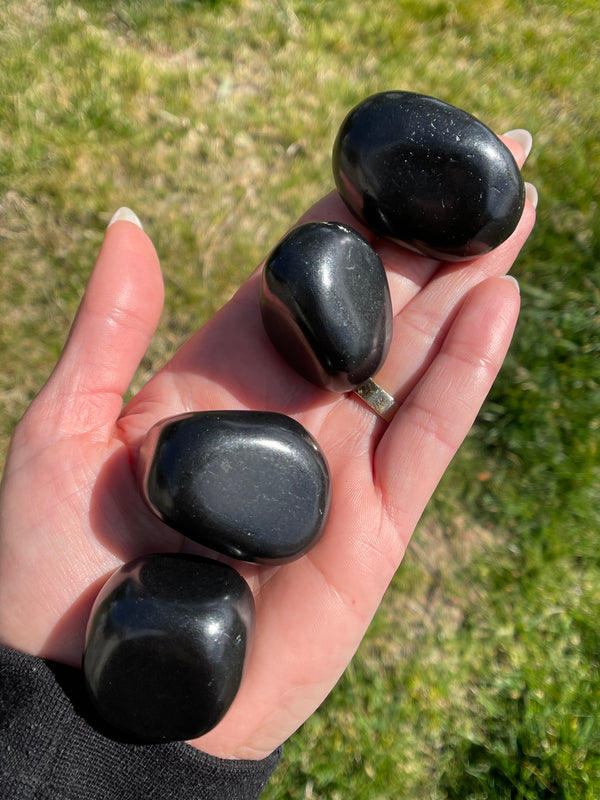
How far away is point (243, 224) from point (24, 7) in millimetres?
1435

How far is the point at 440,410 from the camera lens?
6.59ft

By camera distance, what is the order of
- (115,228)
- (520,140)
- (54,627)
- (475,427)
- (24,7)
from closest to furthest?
(54,627) → (115,228) → (520,140) → (475,427) → (24,7)

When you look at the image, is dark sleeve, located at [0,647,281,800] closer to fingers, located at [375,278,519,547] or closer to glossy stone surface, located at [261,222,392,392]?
fingers, located at [375,278,519,547]

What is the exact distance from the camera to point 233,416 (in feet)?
5.91

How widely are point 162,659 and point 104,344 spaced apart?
80 cm

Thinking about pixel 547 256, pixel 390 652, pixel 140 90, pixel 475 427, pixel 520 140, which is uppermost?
pixel 520 140

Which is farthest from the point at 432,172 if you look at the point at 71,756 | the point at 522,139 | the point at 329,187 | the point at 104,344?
the point at 71,756

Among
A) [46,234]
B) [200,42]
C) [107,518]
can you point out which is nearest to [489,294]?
[107,518]

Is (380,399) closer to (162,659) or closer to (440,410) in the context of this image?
(440,410)

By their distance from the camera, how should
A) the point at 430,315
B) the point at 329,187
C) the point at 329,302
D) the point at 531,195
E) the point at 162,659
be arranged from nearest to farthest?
the point at 162,659 < the point at 329,302 < the point at 430,315 < the point at 531,195 < the point at 329,187

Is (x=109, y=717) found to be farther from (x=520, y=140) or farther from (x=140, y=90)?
(x=140, y=90)

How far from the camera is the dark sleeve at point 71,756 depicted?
1686 mm

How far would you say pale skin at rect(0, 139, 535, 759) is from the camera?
1.82 m

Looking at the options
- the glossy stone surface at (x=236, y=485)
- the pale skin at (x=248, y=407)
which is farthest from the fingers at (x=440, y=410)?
the glossy stone surface at (x=236, y=485)
